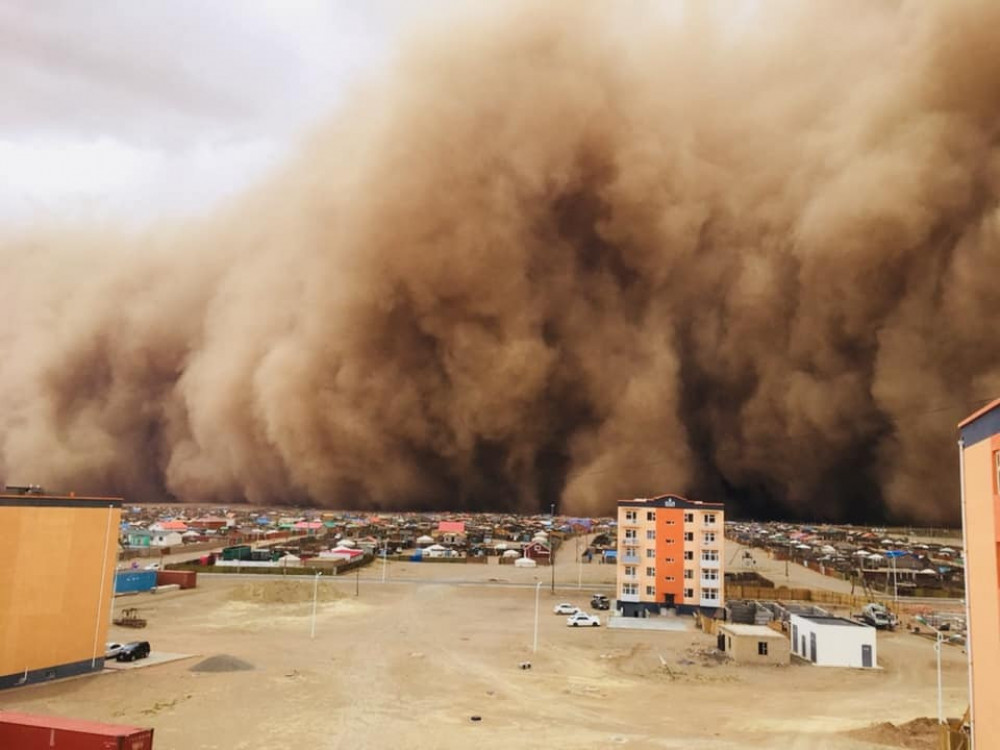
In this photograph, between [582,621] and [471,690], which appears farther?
[582,621]

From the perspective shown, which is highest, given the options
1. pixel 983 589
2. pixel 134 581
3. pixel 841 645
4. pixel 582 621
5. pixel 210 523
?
pixel 983 589

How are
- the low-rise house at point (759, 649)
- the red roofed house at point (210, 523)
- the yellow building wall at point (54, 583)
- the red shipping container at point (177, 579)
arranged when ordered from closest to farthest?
1. the yellow building wall at point (54, 583)
2. the low-rise house at point (759, 649)
3. the red shipping container at point (177, 579)
4. the red roofed house at point (210, 523)

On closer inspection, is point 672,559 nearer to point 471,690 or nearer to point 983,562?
point 471,690

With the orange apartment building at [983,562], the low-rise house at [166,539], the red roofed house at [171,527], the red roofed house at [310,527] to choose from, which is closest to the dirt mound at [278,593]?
the low-rise house at [166,539]

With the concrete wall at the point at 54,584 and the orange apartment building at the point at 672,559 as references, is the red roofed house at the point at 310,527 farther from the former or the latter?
the concrete wall at the point at 54,584

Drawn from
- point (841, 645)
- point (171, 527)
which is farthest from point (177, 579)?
point (841, 645)

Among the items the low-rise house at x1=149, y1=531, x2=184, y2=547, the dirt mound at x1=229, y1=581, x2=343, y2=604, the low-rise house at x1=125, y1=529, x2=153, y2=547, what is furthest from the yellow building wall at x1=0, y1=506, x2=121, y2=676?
the low-rise house at x1=149, y1=531, x2=184, y2=547

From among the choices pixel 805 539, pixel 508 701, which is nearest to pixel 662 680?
pixel 508 701
